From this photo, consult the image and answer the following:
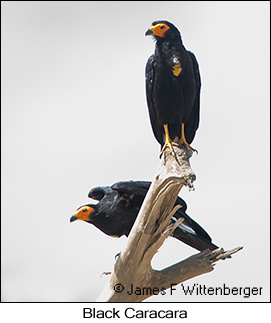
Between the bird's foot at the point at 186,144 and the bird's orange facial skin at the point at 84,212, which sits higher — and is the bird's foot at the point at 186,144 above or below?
above

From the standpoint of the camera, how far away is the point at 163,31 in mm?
11133

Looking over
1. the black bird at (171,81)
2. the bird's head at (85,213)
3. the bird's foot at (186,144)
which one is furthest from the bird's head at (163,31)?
the bird's head at (85,213)

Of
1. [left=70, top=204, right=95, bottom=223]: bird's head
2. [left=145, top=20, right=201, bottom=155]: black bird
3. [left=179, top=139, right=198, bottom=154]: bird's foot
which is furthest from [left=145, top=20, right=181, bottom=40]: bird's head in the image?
[left=70, top=204, right=95, bottom=223]: bird's head

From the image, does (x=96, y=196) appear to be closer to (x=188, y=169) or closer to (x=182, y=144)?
(x=182, y=144)

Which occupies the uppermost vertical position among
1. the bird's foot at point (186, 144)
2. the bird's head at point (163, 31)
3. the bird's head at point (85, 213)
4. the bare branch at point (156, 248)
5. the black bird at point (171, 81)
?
the bird's head at point (163, 31)

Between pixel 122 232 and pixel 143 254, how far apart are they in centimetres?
119

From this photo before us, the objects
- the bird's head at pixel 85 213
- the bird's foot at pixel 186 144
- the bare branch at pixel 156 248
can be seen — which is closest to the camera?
the bare branch at pixel 156 248

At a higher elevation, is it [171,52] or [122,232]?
[171,52]

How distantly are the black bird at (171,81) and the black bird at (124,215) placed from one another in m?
0.74

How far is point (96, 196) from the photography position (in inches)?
465

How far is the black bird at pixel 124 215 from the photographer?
10805 millimetres

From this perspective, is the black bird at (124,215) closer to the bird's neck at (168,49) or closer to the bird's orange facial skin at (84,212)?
the bird's orange facial skin at (84,212)

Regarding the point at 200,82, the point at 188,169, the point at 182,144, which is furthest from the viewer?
the point at 200,82
